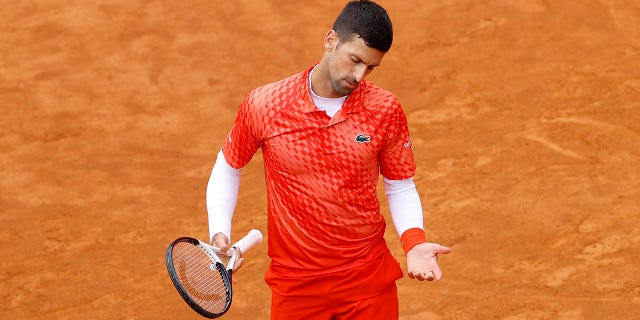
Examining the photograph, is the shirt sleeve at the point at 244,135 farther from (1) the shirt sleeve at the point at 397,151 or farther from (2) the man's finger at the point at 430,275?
(2) the man's finger at the point at 430,275

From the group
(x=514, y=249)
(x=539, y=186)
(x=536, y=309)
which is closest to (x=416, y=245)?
(x=536, y=309)

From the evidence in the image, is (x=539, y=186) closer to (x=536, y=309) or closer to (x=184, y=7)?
(x=536, y=309)

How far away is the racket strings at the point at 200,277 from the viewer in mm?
4453

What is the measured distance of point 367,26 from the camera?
4.04 meters

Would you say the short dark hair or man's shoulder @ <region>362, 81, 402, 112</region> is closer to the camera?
the short dark hair

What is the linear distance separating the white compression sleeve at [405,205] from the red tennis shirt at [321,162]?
0.06m

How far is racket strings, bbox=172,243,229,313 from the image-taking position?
4453 millimetres

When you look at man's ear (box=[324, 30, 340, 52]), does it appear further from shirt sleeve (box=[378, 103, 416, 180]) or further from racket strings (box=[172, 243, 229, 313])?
racket strings (box=[172, 243, 229, 313])

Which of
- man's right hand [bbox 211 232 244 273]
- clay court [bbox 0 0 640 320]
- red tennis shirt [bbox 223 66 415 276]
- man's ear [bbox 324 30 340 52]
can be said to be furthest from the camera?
clay court [bbox 0 0 640 320]

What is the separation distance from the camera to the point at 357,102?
4.25 m

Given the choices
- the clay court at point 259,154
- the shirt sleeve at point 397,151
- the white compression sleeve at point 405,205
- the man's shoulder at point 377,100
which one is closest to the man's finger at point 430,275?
the white compression sleeve at point 405,205

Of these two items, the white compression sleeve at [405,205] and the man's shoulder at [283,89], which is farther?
the white compression sleeve at [405,205]

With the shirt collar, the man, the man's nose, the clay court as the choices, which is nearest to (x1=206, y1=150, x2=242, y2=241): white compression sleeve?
the man

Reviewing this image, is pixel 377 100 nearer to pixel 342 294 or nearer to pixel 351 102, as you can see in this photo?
pixel 351 102
